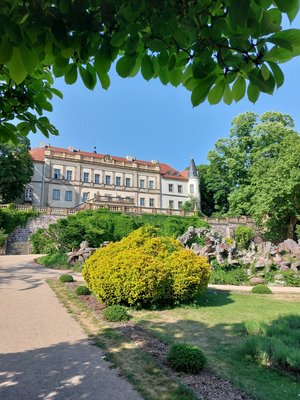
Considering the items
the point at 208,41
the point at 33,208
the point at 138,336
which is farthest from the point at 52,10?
the point at 33,208

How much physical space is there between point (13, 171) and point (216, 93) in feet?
122

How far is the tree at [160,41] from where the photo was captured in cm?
129

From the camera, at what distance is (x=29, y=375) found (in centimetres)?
439

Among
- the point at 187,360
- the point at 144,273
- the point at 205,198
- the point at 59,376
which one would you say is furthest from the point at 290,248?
the point at 205,198

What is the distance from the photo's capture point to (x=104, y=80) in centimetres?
175

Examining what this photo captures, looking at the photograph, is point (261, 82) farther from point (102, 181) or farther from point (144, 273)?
point (102, 181)

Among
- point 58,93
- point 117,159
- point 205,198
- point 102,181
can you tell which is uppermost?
point 117,159

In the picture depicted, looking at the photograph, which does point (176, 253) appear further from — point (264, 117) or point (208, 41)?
point (264, 117)

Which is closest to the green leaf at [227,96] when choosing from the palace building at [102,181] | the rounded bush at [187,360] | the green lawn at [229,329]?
the green lawn at [229,329]

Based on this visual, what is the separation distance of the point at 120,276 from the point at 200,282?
274cm

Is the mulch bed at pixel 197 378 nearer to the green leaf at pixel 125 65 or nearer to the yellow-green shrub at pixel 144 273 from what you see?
the yellow-green shrub at pixel 144 273

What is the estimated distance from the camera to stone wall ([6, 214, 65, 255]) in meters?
27.3

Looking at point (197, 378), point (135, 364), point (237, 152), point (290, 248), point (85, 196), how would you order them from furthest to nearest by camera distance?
point (85, 196) < point (237, 152) < point (290, 248) < point (135, 364) < point (197, 378)

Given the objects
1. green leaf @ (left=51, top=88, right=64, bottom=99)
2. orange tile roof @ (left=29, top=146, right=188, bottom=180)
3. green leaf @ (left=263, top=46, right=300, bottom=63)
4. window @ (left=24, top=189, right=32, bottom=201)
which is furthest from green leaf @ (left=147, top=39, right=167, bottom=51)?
orange tile roof @ (left=29, top=146, right=188, bottom=180)
